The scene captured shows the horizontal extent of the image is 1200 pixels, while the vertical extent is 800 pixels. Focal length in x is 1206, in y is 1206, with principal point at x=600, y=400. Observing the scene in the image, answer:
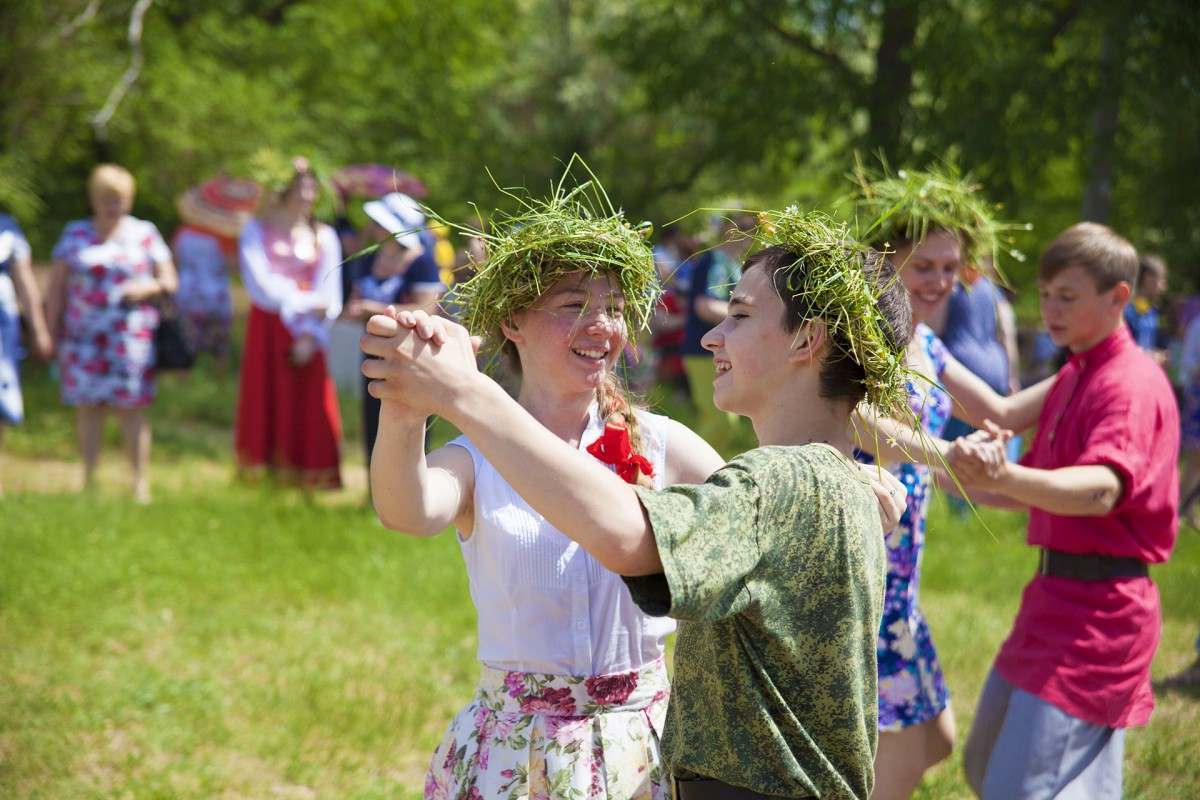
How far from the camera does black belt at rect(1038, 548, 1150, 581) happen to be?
3.39 meters

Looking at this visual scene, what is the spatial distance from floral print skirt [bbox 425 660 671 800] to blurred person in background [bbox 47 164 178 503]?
6115 millimetres

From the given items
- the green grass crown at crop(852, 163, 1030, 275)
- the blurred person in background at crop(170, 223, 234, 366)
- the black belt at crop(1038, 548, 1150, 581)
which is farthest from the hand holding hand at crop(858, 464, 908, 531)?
the blurred person in background at crop(170, 223, 234, 366)

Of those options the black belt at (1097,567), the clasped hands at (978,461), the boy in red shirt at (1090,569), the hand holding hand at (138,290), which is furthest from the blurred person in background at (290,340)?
the clasped hands at (978,461)

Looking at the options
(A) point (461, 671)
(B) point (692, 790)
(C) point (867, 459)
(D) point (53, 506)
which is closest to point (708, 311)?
(A) point (461, 671)

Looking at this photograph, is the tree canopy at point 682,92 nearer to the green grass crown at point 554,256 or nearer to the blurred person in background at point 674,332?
the blurred person in background at point 674,332

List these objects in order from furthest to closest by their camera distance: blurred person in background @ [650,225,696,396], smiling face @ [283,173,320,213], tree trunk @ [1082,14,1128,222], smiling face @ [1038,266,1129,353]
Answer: blurred person in background @ [650,225,696,396] < tree trunk @ [1082,14,1128,222] < smiling face @ [283,173,320,213] < smiling face @ [1038,266,1129,353]

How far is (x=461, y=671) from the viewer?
564 centimetres

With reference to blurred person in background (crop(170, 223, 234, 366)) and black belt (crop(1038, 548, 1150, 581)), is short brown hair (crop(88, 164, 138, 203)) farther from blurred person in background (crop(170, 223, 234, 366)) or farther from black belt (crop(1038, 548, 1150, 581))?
blurred person in background (crop(170, 223, 234, 366))

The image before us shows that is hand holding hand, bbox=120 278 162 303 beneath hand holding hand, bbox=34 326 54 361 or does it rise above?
above

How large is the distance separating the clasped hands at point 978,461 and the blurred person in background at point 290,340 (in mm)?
5961

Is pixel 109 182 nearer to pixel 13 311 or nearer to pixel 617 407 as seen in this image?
pixel 13 311

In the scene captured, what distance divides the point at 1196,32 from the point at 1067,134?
162 centimetres

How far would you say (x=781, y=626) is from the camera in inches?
79.3

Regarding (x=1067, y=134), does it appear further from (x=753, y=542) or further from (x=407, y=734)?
(x=753, y=542)
